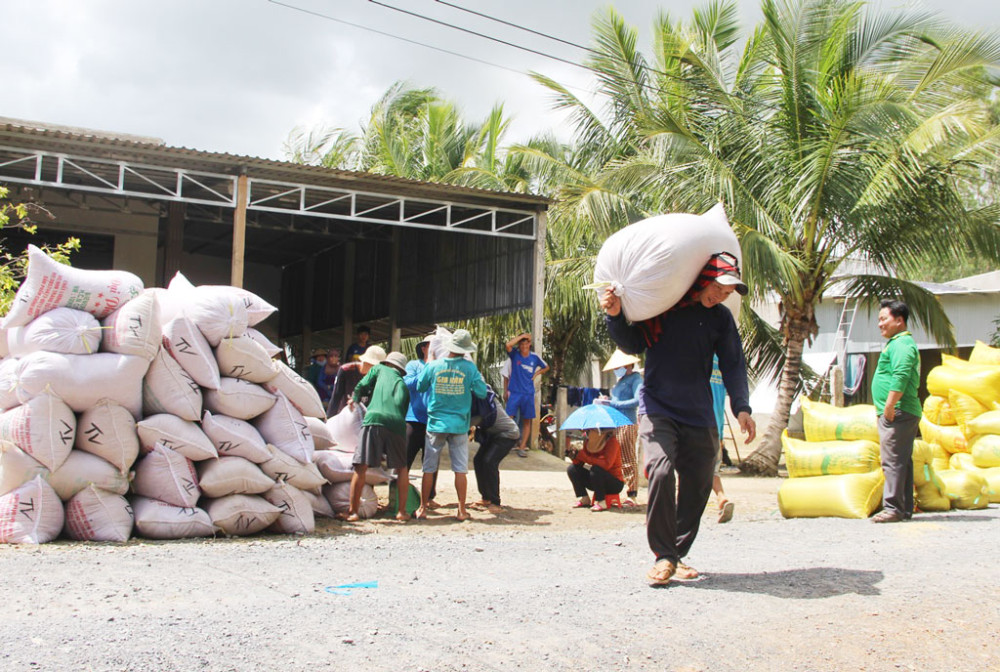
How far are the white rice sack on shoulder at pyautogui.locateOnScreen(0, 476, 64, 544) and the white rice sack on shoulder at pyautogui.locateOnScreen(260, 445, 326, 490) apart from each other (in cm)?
140

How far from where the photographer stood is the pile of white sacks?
Answer: 5859 mm

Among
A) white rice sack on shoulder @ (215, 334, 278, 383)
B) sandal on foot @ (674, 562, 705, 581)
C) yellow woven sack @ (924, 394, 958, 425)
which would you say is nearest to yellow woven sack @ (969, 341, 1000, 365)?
yellow woven sack @ (924, 394, 958, 425)

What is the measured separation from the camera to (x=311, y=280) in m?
25.4

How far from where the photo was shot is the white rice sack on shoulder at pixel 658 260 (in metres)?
4.83

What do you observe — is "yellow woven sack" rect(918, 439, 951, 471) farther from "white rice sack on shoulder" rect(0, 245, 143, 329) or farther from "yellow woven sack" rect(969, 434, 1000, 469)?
"white rice sack on shoulder" rect(0, 245, 143, 329)

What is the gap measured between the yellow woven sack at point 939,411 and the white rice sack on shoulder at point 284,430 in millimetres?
7285

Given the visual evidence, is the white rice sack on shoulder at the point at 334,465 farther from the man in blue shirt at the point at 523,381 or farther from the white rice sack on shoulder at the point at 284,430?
the man in blue shirt at the point at 523,381

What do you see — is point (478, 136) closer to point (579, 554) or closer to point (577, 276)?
point (577, 276)

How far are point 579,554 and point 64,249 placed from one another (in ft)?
20.0

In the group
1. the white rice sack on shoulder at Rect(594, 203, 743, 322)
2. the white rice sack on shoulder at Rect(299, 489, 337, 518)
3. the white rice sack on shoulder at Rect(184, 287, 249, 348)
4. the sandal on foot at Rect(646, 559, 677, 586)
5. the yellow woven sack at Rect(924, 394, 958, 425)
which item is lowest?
the white rice sack on shoulder at Rect(299, 489, 337, 518)

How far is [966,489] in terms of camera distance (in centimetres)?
878

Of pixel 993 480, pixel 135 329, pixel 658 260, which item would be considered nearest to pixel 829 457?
pixel 993 480

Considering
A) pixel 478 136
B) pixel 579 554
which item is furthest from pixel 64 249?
pixel 478 136

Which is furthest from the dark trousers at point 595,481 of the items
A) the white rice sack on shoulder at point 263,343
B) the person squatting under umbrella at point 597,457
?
the white rice sack on shoulder at point 263,343
